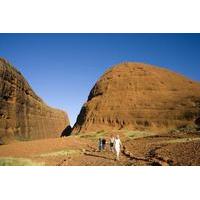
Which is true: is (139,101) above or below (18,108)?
above

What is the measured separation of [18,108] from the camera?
41844mm

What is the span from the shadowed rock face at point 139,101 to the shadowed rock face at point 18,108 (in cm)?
650

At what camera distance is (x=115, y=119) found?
48031mm

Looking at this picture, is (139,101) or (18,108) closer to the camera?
(18,108)

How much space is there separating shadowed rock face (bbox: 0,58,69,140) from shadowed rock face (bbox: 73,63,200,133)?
256 inches

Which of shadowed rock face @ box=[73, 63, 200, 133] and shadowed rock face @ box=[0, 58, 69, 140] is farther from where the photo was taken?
shadowed rock face @ box=[73, 63, 200, 133]

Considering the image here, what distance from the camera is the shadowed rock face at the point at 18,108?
124 feet

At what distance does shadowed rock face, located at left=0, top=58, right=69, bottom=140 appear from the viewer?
1494 inches

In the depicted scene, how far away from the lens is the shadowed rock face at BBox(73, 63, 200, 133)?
4519cm

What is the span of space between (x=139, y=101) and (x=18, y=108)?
1694cm
